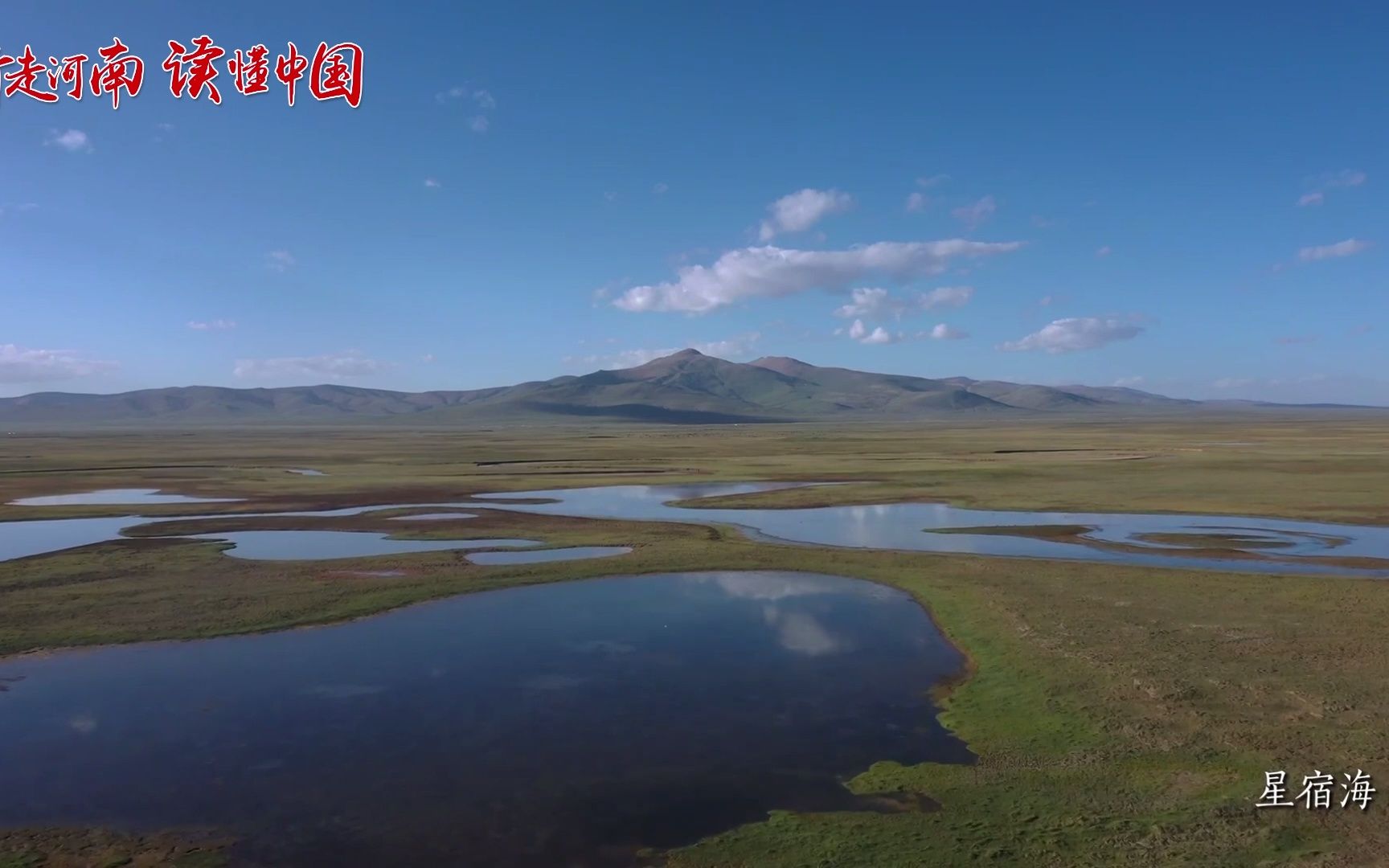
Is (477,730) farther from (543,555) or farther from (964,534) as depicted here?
(964,534)

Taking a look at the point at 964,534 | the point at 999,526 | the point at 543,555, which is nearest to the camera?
the point at 543,555

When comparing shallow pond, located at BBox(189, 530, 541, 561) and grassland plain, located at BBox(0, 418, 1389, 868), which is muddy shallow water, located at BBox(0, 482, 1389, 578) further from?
grassland plain, located at BBox(0, 418, 1389, 868)

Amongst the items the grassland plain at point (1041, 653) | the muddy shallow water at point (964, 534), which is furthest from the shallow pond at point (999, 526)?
the grassland plain at point (1041, 653)

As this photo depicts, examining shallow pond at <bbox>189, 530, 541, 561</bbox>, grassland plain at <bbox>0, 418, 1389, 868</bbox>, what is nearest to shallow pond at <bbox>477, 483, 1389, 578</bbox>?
grassland plain at <bbox>0, 418, 1389, 868</bbox>

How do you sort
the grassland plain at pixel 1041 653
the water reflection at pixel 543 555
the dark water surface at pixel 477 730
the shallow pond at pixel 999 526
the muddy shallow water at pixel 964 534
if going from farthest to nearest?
1. the water reflection at pixel 543 555
2. the muddy shallow water at pixel 964 534
3. the shallow pond at pixel 999 526
4. the dark water surface at pixel 477 730
5. the grassland plain at pixel 1041 653

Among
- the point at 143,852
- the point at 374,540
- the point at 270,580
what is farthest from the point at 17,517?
the point at 143,852

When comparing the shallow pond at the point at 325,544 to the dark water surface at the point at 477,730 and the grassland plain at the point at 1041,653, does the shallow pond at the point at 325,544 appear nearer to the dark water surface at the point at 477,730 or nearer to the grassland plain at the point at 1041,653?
the grassland plain at the point at 1041,653

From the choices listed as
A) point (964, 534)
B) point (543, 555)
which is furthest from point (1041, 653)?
point (543, 555)
